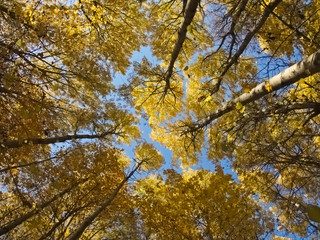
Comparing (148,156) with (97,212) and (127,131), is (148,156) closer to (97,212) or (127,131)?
(127,131)

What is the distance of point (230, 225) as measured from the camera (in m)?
6.20

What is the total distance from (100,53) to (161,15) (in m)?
3.01

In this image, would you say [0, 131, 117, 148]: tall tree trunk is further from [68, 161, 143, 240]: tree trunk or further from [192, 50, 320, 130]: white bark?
[192, 50, 320, 130]: white bark

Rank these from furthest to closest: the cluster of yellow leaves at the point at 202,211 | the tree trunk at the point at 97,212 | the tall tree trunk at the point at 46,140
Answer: the cluster of yellow leaves at the point at 202,211
the tall tree trunk at the point at 46,140
the tree trunk at the point at 97,212

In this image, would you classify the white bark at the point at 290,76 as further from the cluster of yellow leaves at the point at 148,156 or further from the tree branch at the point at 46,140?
the cluster of yellow leaves at the point at 148,156

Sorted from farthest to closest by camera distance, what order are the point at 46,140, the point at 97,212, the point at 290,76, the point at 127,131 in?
the point at 127,131 < the point at 46,140 < the point at 97,212 < the point at 290,76

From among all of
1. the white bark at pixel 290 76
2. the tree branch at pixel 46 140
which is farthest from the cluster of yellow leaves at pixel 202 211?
the white bark at pixel 290 76

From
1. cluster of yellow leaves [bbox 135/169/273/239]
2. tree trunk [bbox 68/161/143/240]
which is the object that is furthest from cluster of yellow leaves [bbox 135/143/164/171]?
cluster of yellow leaves [bbox 135/169/273/239]

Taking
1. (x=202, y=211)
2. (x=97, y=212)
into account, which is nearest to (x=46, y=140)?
(x=97, y=212)

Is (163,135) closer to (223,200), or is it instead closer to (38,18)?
(223,200)

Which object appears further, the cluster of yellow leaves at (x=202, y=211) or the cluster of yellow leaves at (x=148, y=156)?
the cluster of yellow leaves at (x=148, y=156)

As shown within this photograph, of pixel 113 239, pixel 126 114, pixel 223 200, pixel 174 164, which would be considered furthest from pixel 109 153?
pixel 174 164

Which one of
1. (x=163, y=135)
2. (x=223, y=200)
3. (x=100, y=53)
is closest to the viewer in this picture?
(x=223, y=200)

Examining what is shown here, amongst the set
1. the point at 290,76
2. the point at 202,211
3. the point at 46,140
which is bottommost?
the point at 290,76
